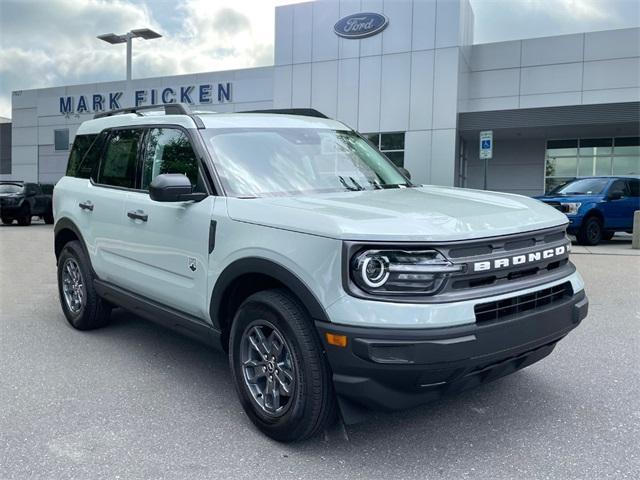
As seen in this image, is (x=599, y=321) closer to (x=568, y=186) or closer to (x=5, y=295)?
(x=5, y=295)

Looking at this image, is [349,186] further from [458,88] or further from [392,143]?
[392,143]

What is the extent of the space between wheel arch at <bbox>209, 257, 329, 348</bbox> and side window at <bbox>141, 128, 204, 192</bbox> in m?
0.71

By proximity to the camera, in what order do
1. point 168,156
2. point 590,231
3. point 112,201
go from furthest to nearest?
point 590,231 < point 112,201 < point 168,156

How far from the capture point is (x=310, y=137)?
4273 mm

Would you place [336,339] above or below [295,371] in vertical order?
above

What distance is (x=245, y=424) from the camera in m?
3.47

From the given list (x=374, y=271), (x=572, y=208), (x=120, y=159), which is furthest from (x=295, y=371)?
(x=572, y=208)

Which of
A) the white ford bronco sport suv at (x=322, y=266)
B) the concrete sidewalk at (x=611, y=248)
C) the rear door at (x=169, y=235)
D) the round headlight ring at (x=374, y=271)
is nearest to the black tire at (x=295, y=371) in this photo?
the white ford bronco sport suv at (x=322, y=266)

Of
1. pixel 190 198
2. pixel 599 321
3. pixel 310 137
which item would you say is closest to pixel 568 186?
pixel 599 321

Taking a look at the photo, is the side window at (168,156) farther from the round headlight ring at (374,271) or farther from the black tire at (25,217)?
the black tire at (25,217)

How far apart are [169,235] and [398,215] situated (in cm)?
171

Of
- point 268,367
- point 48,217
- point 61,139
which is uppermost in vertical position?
point 61,139

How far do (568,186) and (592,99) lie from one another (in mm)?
9750

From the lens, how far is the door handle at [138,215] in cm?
418
